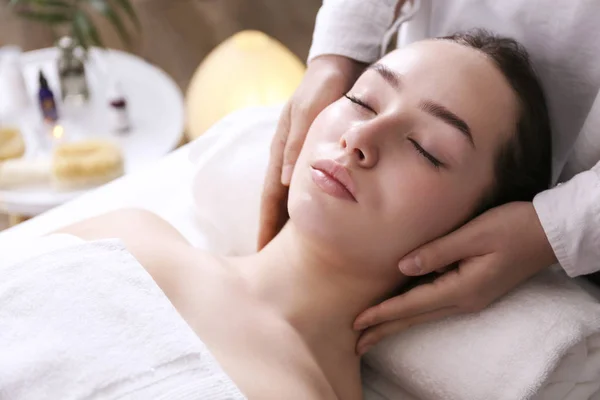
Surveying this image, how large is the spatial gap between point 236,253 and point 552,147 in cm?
59

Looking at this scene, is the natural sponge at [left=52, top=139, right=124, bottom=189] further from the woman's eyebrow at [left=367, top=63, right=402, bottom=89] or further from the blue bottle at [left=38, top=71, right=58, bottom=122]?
the woman's eyebrow at [left=367, top=63, right=402, bottom=89]

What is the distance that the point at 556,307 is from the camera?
0.98 m

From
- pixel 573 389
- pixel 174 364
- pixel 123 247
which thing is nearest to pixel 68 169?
pixel 123 247

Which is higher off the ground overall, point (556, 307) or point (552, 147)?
point (552, 147)

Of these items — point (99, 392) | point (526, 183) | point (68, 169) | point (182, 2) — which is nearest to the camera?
point (99, 392)

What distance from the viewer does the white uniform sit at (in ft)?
3.10

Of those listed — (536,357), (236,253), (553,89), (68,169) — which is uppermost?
(553,89)

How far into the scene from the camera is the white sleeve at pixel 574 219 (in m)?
0.93

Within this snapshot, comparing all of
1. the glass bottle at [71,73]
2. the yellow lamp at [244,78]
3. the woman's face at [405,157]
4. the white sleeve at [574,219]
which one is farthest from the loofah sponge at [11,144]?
the white sleeve at [574,219]

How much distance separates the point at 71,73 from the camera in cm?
210

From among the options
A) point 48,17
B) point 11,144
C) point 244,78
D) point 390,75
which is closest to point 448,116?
point 390,75

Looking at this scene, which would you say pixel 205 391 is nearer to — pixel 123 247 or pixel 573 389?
pixel 123 247

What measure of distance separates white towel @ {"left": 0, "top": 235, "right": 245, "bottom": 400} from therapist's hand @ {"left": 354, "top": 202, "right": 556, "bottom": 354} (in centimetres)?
31

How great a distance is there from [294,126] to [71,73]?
3.94ft
